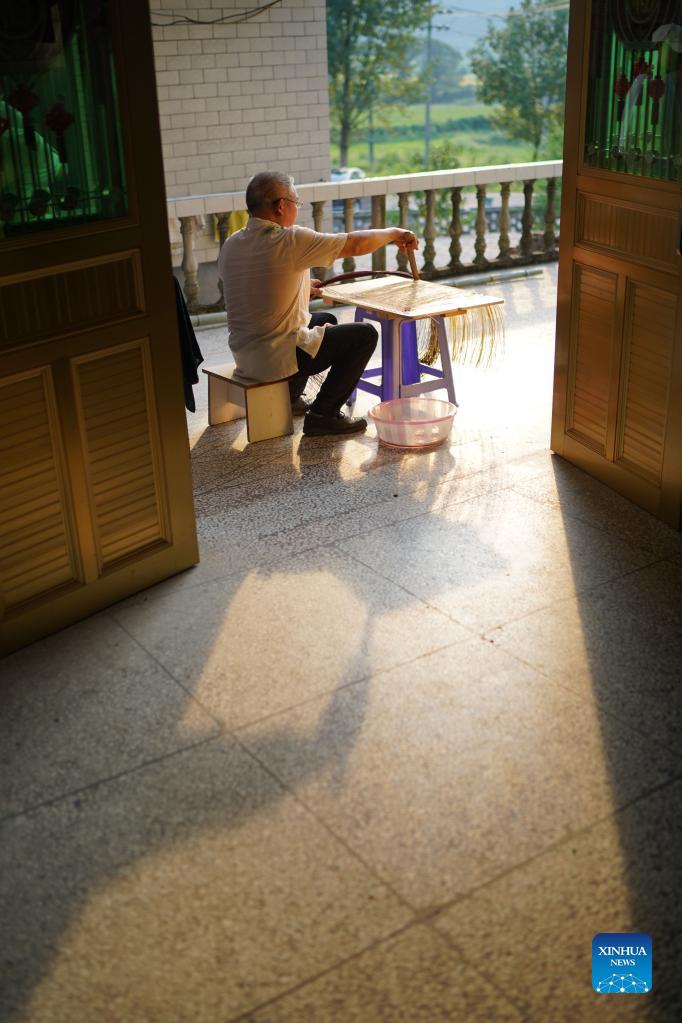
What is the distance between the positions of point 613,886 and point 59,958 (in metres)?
1.20

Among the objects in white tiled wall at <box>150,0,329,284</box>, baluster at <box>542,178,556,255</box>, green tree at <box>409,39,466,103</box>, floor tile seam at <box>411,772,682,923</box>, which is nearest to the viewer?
floor tile seam at <box>411,772,682,923</box>

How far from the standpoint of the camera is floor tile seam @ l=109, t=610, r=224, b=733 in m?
3.05

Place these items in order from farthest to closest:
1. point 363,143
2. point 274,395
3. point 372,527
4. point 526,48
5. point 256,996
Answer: point 363,143 → point 526,48 → point 274,395 → point 372,527 → point 256,996

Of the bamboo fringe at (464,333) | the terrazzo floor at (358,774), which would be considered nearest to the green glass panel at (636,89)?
the bamboo fringe at (464,333)

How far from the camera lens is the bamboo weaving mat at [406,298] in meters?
4.98

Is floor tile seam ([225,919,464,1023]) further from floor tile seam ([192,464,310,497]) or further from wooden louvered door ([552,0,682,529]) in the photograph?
floor tile seam ([192,464,310,497])

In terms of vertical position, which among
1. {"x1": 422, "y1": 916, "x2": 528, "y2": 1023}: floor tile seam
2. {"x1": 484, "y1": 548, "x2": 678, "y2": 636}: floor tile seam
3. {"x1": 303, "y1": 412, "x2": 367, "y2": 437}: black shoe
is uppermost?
{"x1": 303, "y1": 412, "x2": 367, "y2": 437}: black shoe

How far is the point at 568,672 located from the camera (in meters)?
3.21

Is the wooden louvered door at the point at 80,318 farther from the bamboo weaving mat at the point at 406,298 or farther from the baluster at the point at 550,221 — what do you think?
A: the baluster at the point at 550,221

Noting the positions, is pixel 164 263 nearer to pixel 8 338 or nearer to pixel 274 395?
pixel 8 338

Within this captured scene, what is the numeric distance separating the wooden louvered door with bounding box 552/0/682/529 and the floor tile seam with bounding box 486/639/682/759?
1.22 m

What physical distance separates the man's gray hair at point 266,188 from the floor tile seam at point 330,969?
135 inches

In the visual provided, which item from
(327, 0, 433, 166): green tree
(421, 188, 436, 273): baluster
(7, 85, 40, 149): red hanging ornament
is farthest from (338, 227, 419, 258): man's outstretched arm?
(327, 0, 433, 166): green tree

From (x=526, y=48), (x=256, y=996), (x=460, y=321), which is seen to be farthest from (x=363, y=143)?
(x=256, y=996)
